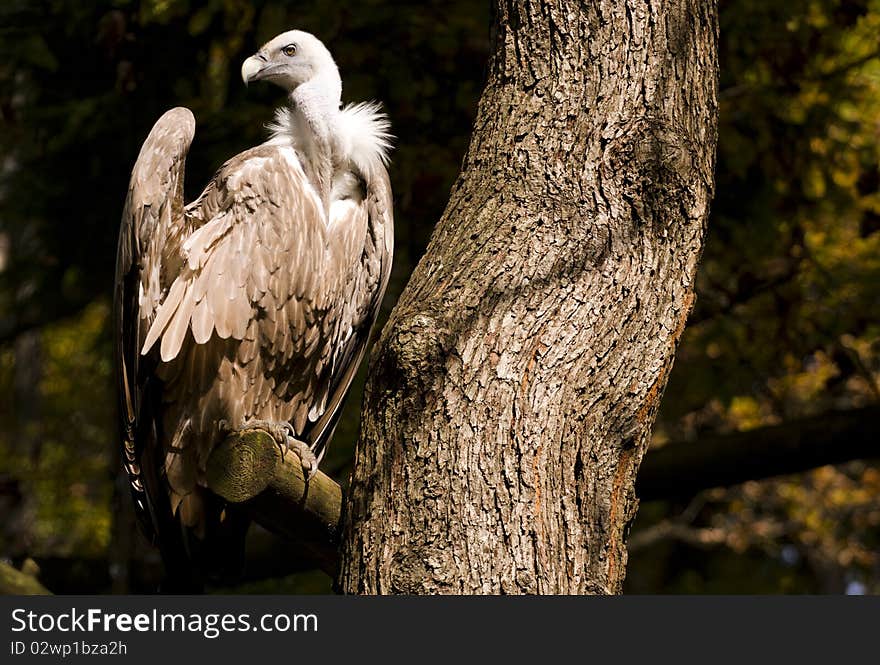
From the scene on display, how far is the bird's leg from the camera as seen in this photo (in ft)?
A: 10.4

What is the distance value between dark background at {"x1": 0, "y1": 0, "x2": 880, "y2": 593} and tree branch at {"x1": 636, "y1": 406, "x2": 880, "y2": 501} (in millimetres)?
209

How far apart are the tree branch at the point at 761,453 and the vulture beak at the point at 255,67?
8.12 ft

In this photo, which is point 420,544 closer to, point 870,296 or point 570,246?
point 570,246

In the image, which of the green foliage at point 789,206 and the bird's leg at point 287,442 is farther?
the green foliage at point 789,206

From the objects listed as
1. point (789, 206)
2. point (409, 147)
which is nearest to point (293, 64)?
point (409, 147)

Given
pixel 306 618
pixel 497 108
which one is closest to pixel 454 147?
pixel 497 108

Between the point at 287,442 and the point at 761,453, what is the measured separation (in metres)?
2.54

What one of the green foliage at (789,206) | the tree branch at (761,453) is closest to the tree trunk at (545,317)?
the tree branch at (761,453)

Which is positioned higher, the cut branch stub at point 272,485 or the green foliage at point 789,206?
the green foliage at point 789,206

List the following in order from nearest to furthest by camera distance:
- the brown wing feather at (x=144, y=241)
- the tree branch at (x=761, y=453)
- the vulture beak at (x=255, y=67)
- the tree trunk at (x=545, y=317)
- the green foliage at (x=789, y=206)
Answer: the tree trunk at (x=545, y=317) < the brown wing feather at (x=144, y=241) < the vulture beak at (x=255, y=67) < the tree branch at (x=761, y=453) < the green foliage at (x=789, y=206)

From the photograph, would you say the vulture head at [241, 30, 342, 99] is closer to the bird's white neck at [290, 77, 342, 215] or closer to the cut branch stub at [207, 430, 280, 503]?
the bird's white neck at [290, 77, 342, 215]

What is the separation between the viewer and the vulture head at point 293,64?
458cm

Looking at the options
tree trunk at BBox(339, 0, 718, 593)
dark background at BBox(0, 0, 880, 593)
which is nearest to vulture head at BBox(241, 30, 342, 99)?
dark background at BBox(0, 0, 880, 593)

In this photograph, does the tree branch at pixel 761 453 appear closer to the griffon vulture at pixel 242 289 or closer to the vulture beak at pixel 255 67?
the griffon vulture at pixel 242 289
